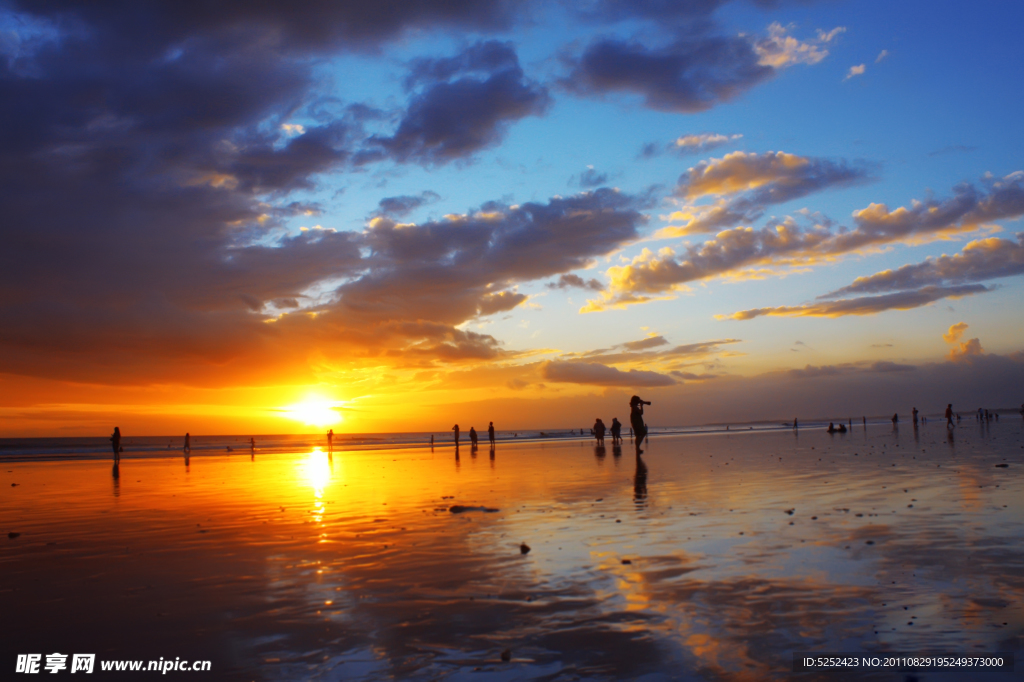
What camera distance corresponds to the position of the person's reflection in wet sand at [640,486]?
17812 mm

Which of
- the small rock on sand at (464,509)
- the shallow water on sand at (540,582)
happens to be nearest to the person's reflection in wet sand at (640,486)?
the shallow water on sand at (540,582)

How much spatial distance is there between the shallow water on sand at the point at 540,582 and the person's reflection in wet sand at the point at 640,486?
24 cm

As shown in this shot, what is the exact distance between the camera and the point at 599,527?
13.9 meters

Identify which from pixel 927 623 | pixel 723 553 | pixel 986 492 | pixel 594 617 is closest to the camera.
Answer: pixel 927 623

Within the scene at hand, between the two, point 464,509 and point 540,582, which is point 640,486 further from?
point 540,582

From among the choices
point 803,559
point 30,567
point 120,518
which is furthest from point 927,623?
point 120,518

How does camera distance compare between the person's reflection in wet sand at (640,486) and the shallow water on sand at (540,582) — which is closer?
the shallow water on sand at (540,582)

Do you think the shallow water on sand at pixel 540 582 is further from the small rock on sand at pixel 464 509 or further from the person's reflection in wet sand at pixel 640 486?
the small rock on sand at pixel 464 509

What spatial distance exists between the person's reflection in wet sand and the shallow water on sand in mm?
237

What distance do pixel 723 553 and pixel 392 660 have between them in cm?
642

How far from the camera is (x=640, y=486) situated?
21.7 meters

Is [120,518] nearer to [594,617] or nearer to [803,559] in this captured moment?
[594,617]

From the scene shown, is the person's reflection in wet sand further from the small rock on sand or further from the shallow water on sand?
the small rock on sand

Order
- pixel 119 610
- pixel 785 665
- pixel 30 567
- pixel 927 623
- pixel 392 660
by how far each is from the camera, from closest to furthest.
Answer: pixel 785 665, pixel 392 660, pixel 927 623, pixel 119 610, pixel 30 567
